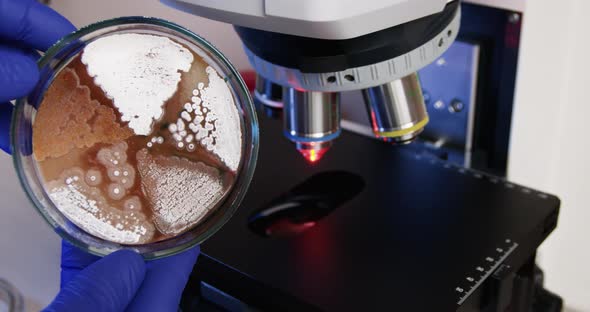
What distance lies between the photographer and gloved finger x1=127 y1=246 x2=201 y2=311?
0.79 m

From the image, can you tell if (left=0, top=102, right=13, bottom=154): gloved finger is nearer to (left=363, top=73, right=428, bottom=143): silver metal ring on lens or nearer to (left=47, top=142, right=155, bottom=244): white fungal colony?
(left=47, top=142, right=155, bottom=244): white fungal colony

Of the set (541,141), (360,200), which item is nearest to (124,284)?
(360,200)

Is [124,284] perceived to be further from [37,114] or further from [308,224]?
[308,224]

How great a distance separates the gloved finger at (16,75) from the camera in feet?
2.16

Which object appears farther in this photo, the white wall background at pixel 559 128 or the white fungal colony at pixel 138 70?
the white wall background at pixel 559 128

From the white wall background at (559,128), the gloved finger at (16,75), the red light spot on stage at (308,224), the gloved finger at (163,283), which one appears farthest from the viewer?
the white wall background at (559,128)

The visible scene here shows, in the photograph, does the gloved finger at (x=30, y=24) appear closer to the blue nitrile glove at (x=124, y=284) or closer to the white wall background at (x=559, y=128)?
the blue nitrile glove at (x=124, y=284)

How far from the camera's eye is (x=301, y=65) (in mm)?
759

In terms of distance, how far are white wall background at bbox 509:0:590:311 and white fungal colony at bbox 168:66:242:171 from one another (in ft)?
1.95

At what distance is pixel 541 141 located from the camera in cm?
131

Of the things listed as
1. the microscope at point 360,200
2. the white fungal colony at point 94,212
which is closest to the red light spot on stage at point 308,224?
the microscope at point 360,200

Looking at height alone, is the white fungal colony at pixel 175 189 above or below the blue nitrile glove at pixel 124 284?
above

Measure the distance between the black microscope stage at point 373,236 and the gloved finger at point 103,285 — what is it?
0.21m

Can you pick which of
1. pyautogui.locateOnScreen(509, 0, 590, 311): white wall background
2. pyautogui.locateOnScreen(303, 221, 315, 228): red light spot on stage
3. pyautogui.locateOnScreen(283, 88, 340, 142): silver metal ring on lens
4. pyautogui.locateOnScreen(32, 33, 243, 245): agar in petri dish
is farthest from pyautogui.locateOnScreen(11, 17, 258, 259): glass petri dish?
pyautogui.locateOnScreen(509, 0, 590, 311): white wall background
